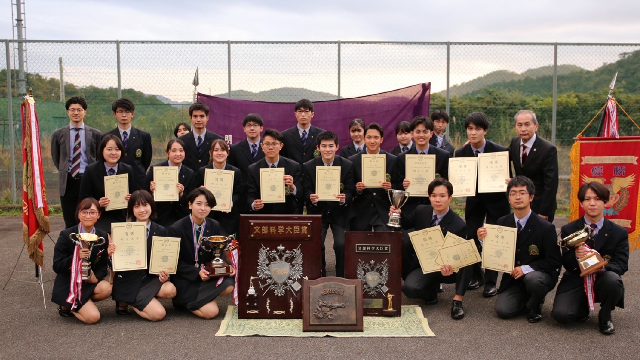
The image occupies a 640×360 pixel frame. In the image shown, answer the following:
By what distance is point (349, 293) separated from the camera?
4.96 meters

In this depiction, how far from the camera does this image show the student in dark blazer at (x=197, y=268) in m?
5.29

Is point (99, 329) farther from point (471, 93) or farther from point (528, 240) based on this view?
point (471, 93)

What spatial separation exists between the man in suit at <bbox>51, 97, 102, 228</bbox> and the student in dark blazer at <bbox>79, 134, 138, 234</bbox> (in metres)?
0.73

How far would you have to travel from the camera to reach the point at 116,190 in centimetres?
600

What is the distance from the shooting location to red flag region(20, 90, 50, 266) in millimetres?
6344

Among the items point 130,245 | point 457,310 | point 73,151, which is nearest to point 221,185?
point 130,245

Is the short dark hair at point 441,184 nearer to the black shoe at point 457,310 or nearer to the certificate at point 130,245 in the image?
the black shoe at point 457,310

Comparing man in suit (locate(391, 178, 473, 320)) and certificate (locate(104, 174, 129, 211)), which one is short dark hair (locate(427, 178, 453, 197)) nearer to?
man in suit (locate(391, 178, 473, 320))

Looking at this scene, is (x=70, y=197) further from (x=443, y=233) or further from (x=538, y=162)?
(x=538, y=162)

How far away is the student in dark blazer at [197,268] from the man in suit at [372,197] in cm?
176

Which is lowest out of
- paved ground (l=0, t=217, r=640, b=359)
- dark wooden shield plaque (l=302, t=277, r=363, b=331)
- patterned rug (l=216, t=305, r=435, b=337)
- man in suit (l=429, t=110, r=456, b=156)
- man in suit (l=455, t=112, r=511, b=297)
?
paved ground (l=0, t=217, r=640, b=359)

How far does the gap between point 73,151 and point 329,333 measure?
4068 millimetres

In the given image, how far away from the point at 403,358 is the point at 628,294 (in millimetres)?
3151

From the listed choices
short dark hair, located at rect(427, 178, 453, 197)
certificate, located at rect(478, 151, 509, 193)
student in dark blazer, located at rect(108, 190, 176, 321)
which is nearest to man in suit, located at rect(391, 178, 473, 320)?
short dark hair, located at rect(427, 178, 453, 197)
